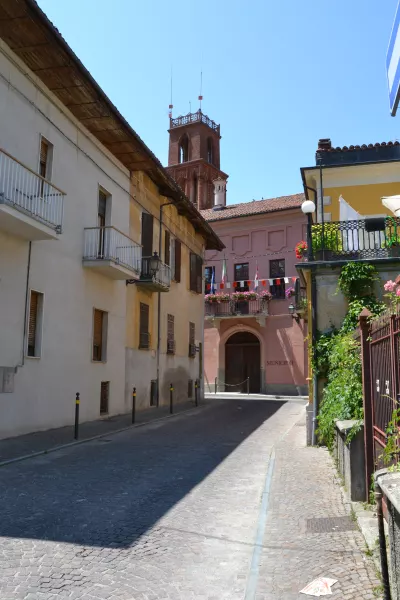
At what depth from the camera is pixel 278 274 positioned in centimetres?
3106

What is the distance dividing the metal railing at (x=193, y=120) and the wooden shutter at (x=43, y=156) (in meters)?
36.7

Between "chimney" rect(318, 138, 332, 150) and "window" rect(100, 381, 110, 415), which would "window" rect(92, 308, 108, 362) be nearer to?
"window" rect(100, 381, 110, 415)

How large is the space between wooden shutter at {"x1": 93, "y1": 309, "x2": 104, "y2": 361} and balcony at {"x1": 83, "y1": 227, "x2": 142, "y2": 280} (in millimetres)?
1188

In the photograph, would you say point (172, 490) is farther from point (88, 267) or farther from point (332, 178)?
point (332, 178)

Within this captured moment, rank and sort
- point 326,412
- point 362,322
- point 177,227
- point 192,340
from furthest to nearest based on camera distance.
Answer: point 192,340 < point 177,227 < point 326,412 < point 362,322

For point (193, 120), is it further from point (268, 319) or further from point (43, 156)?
point (43, 156)

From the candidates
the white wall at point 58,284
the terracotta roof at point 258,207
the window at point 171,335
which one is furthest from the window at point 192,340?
the terracotta roof at point 258,207

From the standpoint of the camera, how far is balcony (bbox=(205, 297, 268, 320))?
30.3 m

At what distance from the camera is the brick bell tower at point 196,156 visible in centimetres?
4453

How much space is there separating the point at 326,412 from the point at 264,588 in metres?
5.45

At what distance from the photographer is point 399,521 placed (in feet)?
10.1

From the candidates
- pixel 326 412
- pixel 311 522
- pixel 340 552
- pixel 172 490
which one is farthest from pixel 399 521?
pixel 326 412

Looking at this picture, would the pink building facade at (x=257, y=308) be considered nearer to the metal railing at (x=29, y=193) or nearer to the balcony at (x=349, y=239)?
the balcony at (x=349, y=239)

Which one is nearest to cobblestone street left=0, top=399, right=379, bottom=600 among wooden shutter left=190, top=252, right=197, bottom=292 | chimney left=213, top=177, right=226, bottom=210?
wooden shutter left=190, top=252, right=197, bottom=292
